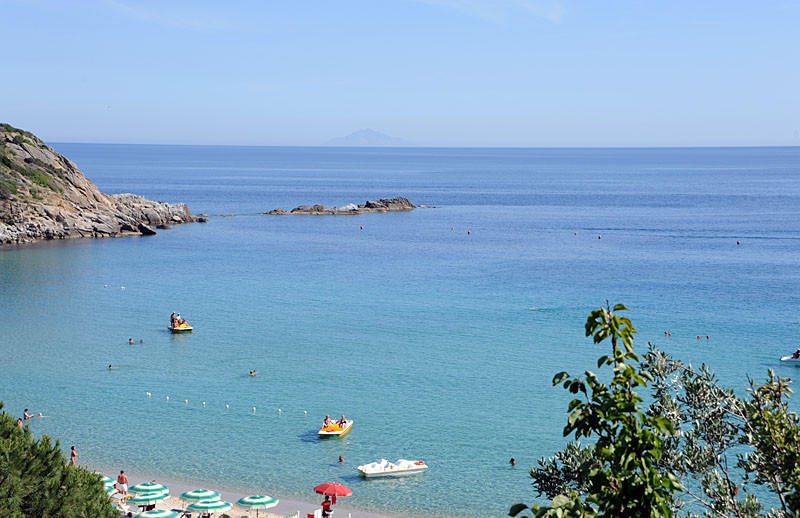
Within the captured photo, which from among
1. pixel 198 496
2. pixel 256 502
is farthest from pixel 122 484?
pixel 256 502

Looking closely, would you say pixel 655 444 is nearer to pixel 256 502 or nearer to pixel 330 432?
pixel 256 502

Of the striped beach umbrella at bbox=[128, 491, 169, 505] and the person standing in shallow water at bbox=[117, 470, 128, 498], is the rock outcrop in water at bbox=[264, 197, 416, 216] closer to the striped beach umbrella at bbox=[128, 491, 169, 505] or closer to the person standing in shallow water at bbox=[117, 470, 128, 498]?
the person standing in shallow water at bbox=[117, 470, 128, 498]

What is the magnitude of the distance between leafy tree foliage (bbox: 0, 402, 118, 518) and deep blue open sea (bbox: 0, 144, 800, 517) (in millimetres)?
11463

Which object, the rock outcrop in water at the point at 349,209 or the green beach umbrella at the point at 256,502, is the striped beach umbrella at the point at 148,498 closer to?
the green beach umbrella at the point at 256,502

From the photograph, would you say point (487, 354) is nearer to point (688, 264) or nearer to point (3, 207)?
point (688, 264)

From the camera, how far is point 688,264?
84500 mm

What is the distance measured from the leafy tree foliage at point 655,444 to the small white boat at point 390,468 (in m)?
17.2

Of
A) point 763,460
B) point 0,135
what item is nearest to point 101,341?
point 763,460

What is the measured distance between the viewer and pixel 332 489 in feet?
94.8

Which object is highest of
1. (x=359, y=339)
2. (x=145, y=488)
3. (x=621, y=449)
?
(x=621, y=449)

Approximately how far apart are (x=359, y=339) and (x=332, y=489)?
2491 cm

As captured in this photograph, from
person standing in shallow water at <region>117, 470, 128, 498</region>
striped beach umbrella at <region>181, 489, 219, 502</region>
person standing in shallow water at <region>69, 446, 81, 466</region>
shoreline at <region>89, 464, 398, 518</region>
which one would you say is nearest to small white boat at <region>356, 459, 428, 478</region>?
shoreline at <region>89, 464, 398, 518</region>

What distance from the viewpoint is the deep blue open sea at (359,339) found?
1367 inches

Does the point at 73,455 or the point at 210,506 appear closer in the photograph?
the point at 210,506
